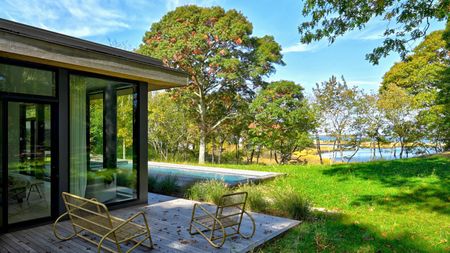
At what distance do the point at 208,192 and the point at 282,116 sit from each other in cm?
835

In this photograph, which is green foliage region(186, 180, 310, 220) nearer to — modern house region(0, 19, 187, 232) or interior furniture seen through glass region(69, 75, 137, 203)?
modern house region(0, 19, 187, 232)

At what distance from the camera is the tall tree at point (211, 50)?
1352cm

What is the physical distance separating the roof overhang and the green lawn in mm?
3622

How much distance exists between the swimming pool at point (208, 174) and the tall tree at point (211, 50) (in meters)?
3.80

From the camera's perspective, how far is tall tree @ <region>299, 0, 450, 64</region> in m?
5.96

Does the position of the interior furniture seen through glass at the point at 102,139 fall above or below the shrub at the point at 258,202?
above

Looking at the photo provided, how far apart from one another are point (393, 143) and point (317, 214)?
14.0 m

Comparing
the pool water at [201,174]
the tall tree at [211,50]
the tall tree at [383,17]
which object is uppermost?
the tall tree at [211,50]

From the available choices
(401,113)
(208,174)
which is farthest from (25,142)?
(401,113)

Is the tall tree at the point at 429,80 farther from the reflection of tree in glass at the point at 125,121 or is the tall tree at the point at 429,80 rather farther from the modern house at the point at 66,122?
the reflection of tree in glass at the point at 125,121

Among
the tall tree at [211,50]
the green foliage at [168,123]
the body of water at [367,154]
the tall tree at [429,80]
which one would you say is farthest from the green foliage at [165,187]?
the tall tree at [429,80]

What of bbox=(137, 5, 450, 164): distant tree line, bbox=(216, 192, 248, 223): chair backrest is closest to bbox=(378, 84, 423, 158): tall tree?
bbox=(137, 5, 450, 164): distant tree line

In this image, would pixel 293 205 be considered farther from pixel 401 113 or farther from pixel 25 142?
pixel 401 113

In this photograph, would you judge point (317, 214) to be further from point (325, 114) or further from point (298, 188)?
point (325, 114)
